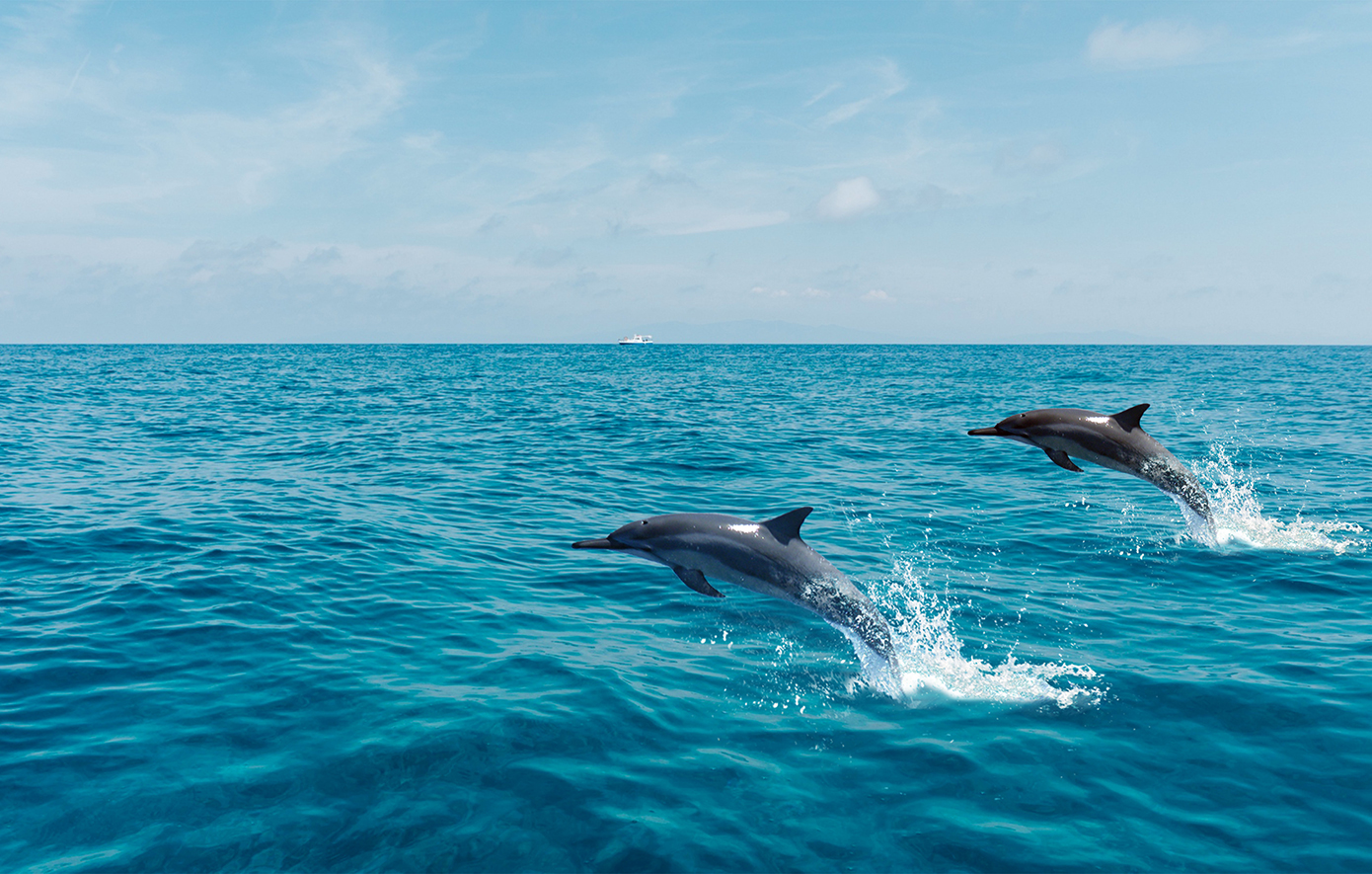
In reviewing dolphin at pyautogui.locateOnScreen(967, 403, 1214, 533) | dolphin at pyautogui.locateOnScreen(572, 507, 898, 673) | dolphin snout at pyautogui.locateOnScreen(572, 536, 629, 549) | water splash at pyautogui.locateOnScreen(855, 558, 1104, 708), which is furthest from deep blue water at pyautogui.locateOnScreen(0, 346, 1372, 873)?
dolphin at pyautogui.locateOnScreen(967, 403, 1214, 533)

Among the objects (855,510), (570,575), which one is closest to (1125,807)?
(570,575)

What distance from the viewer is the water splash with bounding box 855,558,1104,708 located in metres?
7.17

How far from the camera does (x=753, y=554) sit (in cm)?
677

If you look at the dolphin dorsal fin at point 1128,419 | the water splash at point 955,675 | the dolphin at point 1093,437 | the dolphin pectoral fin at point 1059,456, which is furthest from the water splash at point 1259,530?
the water splash at point 955,675

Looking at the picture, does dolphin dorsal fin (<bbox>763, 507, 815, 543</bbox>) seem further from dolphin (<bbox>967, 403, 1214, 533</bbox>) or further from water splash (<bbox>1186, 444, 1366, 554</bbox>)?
water splash (<bbox>1186, 444, 1366, 554</bbox>)

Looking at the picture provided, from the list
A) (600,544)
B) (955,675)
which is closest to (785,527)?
(600,544)

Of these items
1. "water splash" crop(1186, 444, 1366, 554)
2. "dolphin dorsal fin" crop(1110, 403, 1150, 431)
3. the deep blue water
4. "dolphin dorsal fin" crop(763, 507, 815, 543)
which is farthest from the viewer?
"water splash" crop(1186, 444, 1366, 554)

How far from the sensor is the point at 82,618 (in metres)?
9.13

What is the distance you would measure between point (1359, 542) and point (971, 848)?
1102 cm

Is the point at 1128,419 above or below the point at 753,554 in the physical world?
above

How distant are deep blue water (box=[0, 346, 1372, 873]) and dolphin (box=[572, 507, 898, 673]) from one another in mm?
1035

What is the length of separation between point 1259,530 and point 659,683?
11048 mm

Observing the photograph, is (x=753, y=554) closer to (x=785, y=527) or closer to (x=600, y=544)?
(x=785, y=527)

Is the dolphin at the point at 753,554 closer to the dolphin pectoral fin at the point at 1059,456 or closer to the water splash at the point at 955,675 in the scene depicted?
the water splash at the point at 955,675
